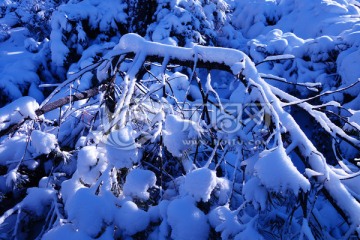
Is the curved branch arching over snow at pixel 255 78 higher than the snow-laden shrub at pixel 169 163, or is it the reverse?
the curved branch arching over snow at pixel 255 78

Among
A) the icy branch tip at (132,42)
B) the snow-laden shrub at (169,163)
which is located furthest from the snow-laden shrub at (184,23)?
the icy branch tip at (132,42)

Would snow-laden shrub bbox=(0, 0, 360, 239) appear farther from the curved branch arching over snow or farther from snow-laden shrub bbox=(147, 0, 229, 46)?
snow-laden shrub bbox=(147, 0, 229, 46)

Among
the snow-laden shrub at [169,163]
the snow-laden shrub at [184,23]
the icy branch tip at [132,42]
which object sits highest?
the icy branch tip at [132,42]

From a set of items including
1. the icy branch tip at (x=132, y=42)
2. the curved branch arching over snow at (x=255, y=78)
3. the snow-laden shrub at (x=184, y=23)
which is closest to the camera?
the curved branch arching over snow at (x=255, y=78)

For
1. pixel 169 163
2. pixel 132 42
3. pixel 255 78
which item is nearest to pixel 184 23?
pixel 169 163

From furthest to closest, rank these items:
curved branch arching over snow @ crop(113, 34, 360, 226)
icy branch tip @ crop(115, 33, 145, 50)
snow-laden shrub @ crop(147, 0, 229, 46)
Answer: snow-laden shrub @ crop(147, 0, 229, 46), icy branch tip @ crop(115, 33, 145, 50), curved branch arching over snow @ crop(113, 34, 360, 226)

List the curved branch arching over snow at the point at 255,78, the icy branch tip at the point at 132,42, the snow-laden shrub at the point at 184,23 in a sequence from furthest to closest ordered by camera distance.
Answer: the snow-laden shrub at the point at 184,23 → the icy branch tip at the point at 132,42 → the curved branch arching over snow at the point at 255,78

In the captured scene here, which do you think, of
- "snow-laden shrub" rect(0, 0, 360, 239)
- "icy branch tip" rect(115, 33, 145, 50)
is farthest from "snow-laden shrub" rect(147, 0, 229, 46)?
"icy branch tip" rect(115, 33, 145, 50)

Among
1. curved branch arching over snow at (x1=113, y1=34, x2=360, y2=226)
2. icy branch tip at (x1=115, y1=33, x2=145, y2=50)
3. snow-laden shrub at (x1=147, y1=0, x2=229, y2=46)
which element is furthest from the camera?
snow-laden shrub at (x1=147, y1=0, x2=229, y2=46)

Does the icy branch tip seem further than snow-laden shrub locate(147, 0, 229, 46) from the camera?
No

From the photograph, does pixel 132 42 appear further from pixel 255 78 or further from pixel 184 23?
pixel 184 23

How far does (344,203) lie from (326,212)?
2.04m

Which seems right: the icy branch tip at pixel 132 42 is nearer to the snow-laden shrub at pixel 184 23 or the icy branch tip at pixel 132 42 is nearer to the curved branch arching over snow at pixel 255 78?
the curved branch arching over snow at pixel 255 78

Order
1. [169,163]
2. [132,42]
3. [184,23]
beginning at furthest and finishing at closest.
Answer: [184,23]
[169,163]
[132,42]
